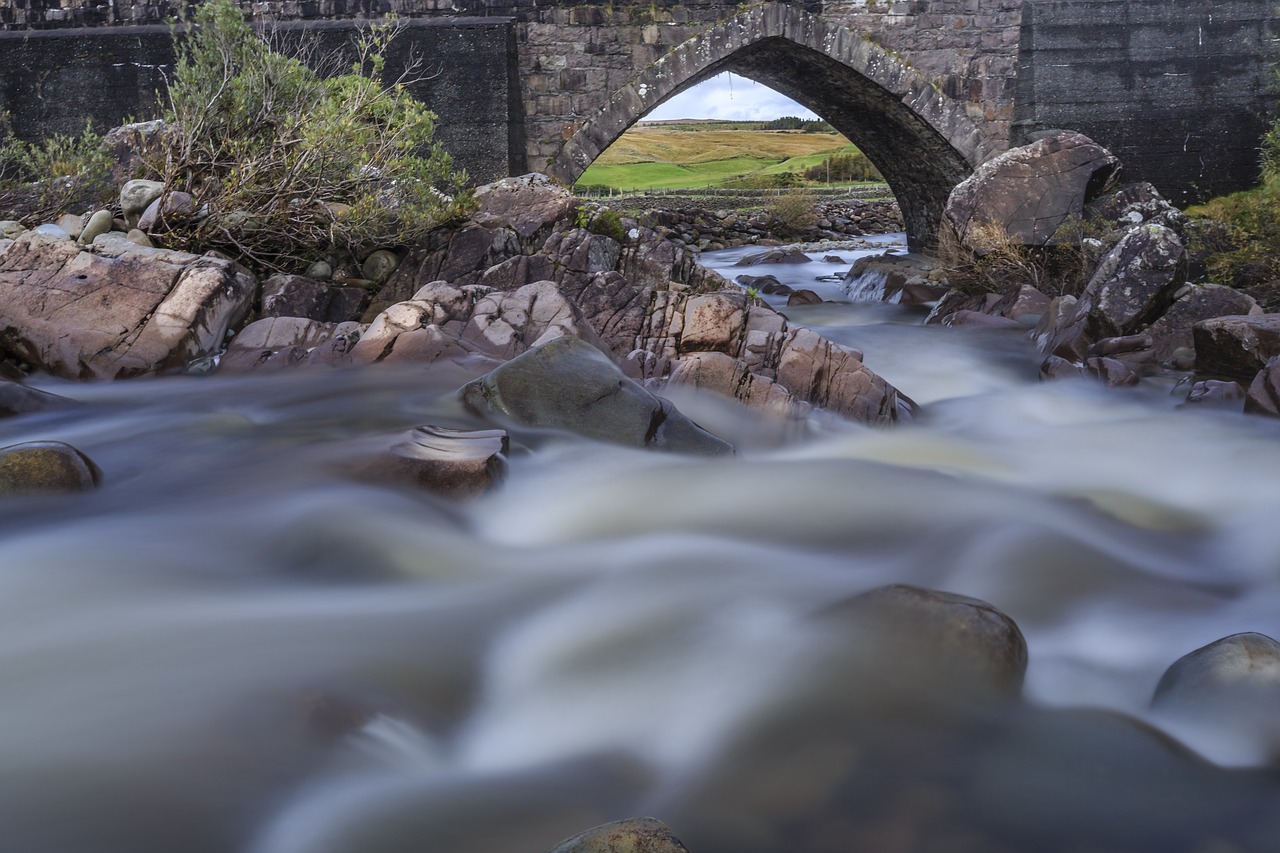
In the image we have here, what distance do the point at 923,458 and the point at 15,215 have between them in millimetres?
7506

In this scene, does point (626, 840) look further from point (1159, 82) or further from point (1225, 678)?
point (1159, 82)

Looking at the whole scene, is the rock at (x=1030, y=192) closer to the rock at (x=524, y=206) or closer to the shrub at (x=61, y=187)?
the rock at (x=524, y=206)

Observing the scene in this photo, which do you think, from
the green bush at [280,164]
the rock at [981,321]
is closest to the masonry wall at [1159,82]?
the rock at [981,321]

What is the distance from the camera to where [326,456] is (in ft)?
16.0

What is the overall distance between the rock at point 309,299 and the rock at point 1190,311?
6216 mm

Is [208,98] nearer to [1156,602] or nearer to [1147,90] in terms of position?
[1156,602]

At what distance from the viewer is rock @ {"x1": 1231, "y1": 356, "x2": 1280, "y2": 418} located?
593 cm

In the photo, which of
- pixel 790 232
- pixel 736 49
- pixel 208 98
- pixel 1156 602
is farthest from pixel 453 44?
pixel 790 232

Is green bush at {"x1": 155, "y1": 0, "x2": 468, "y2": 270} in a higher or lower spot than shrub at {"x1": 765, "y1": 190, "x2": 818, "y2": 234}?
higher

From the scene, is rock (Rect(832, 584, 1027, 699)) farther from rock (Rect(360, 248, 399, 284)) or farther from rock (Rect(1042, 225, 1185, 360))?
rock (Rect(360, 248, 399, 284))

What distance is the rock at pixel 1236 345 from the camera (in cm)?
652

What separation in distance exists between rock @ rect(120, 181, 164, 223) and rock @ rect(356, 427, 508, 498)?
4401 mm

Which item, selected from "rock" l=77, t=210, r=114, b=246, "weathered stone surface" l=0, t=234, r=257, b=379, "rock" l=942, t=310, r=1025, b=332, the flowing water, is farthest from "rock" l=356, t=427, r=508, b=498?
"rock" l=942, t=310, r=1025, b=332

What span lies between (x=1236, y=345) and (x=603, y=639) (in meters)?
5.49
